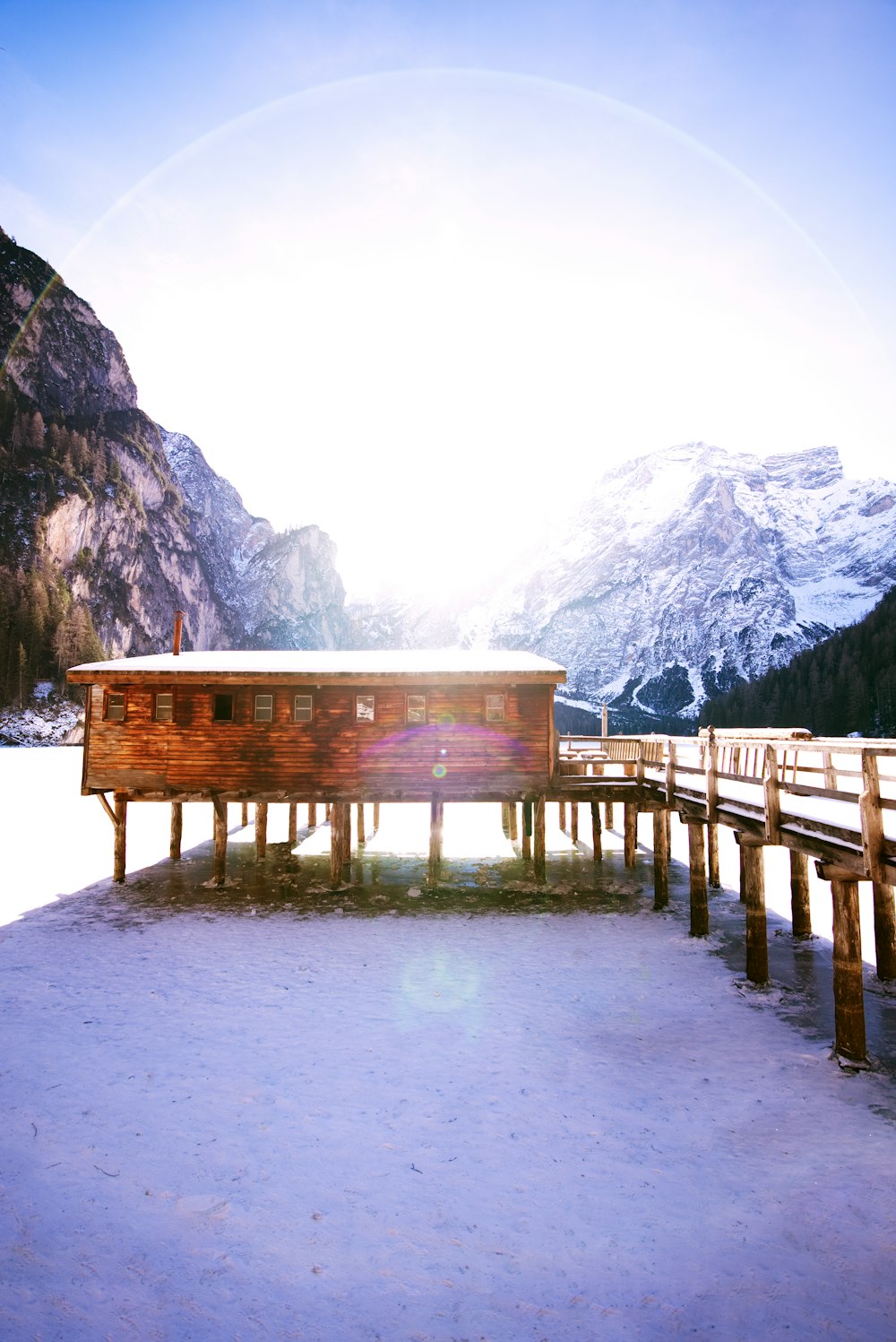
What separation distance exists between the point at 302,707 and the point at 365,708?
2035mm

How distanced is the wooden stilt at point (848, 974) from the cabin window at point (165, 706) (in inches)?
750

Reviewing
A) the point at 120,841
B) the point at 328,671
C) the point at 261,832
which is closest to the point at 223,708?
the point at 328,671

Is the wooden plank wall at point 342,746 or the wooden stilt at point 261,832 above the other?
the wooden plank wall at point 342,746

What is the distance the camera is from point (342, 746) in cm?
2203

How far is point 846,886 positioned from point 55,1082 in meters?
12.7

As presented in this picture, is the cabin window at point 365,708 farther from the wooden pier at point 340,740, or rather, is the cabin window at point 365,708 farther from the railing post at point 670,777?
the railing post at point 670,777

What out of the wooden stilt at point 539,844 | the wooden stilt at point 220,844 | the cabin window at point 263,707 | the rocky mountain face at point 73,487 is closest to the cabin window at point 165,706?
the cabin window at point 263,707

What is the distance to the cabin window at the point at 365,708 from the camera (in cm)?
2209

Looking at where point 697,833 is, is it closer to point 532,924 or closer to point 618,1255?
point 532,924

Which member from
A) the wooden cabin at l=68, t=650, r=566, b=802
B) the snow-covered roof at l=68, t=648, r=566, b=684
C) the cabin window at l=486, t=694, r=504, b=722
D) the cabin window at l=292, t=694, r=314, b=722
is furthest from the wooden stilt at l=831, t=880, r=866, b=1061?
the cabin window at l=292, t=694, r=314, b=722

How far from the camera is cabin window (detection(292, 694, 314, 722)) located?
22141 mm

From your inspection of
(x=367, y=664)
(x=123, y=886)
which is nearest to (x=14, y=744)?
(x=123, y=886)

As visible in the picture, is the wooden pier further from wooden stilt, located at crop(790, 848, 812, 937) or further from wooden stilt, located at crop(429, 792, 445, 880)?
wooden stilt, located at crop(790, 848, 812, 937)

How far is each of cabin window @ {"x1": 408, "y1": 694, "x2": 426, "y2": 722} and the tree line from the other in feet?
300
